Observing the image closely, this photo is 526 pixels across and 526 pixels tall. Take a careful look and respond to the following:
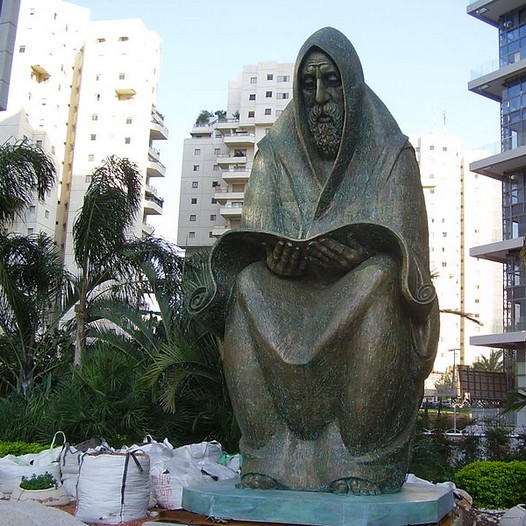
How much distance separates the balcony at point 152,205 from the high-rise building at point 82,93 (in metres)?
0.07

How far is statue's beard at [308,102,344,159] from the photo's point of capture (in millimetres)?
4375

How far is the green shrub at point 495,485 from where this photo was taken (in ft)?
29.4

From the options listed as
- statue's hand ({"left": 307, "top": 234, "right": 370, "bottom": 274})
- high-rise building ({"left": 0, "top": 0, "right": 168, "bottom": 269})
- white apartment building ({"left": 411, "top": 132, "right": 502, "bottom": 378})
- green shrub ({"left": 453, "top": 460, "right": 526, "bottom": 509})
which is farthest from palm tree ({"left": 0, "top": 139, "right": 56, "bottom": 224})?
white apartment building ({"left": 411, "top": 132, "right": 502, "bottom": 378})

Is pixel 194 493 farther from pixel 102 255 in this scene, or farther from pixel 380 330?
pixel 102 255

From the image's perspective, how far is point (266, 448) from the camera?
3.99 m

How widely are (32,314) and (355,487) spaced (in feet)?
38.1

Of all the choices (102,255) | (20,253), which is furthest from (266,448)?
(20,253)

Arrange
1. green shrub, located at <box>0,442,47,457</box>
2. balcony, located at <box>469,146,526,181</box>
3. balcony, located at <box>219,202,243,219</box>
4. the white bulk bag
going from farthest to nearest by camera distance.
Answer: balcony, located at <box>219,202,243,219</box>, balcony, located at <box>469,146,526,181</box>, green shrub, located at <box>0,442,47,457</box>, the white bulk bag

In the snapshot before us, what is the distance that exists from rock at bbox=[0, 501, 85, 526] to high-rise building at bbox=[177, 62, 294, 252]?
55.8m

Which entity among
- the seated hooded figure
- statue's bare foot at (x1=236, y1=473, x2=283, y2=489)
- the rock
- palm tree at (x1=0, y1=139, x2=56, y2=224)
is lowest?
statue's bare foot at (x1=236, y1=473, x2=283, y2=489)

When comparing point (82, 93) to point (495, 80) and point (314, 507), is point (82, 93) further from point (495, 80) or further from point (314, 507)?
point (314, 507)

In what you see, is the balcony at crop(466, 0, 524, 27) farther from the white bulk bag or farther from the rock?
the rock

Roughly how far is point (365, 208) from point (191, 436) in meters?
7.15

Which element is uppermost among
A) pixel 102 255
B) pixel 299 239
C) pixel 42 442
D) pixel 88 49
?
pixel 88 49
